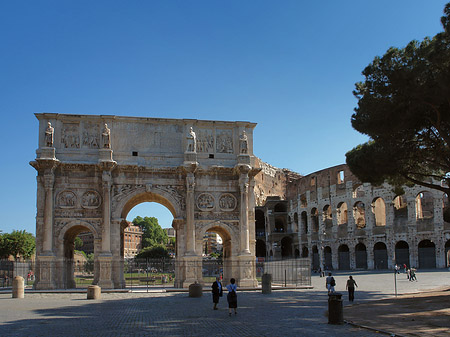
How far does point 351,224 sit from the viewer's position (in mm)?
47531

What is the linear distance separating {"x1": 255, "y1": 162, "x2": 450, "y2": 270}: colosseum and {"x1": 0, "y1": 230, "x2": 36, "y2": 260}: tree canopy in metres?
26.3

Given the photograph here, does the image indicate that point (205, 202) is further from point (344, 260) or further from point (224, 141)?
point (344, 260)

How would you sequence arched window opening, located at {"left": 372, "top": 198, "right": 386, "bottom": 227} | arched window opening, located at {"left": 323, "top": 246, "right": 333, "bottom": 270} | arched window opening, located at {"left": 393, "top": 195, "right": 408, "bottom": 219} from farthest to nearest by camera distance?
1. arched window opening, located at {"left": 323, "top": 246, "right": 333, "bottom": 270}
2. arched window opening, located at {"left": 372, "top": 198, "right": 386, "bottom": 227}
3. arched window opening, located at {"left": 393, "top": 195, "right": 408, "bottom": 219}

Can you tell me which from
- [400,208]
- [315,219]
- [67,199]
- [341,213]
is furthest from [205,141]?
[341,213]

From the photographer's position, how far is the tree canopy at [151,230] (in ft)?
328

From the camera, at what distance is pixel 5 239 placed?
168ft

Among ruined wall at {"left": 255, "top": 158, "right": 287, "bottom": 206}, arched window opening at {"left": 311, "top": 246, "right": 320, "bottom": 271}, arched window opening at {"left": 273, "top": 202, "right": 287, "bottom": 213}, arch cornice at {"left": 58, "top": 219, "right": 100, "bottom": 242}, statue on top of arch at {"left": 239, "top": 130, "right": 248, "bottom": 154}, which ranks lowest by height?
arched window opening at {"left": 311, "top": 246, "right": 320, "bottom": 271}

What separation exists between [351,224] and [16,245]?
116 feet

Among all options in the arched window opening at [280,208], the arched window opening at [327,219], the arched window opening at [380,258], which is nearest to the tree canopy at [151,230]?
the arched window opening at [280,208]

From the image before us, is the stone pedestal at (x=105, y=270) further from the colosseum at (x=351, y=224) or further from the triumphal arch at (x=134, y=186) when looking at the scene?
the colosseum at (x=351, y=224)

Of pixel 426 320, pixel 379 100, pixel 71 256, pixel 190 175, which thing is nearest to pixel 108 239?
pixel 71 256

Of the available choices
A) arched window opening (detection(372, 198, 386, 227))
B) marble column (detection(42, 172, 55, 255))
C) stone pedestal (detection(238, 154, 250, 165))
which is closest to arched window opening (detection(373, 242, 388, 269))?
arched window opening (detection(372, 198, 386, 227))

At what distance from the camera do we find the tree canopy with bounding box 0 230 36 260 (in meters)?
50.8

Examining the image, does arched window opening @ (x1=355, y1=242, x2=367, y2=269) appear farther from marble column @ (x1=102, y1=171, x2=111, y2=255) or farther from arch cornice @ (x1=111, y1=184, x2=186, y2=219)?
marble column @ (x1=102, y1=171, x2=111, y2=255)
